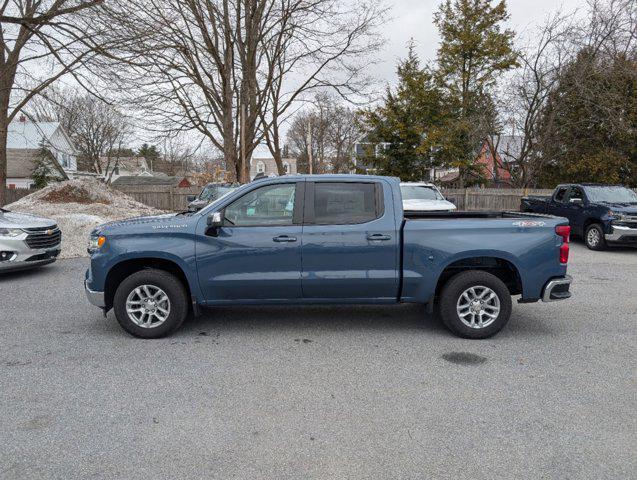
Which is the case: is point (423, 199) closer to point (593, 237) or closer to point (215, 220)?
point (593, 237)

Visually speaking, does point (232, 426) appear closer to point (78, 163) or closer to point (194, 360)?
point (194, 360)

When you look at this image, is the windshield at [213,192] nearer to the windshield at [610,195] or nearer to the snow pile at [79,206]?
the snow pile at [79,206]

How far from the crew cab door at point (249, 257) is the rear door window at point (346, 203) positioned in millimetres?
295

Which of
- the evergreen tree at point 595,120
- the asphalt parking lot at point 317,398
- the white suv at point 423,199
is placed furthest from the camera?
the evergreen tree at point 595,120

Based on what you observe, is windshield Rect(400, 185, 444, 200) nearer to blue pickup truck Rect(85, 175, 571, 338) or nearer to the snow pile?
the snow pile

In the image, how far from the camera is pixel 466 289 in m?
5.28

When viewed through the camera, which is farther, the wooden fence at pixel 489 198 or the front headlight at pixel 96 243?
the wooden fence at pixel 489 198

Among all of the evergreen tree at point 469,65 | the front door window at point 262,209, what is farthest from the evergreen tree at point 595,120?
the front door window at point 262,209

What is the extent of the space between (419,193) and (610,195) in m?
5.12

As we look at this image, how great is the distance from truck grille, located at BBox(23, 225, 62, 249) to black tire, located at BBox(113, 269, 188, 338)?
15.0 feet

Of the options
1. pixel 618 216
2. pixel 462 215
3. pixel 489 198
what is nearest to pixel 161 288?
pixel 462 215

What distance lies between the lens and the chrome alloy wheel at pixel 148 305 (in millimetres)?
5262

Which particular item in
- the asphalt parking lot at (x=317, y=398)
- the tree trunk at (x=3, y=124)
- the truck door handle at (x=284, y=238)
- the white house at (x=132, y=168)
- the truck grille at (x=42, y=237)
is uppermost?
the white house at (x=132, y=168)

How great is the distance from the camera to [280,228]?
523 centimetres
